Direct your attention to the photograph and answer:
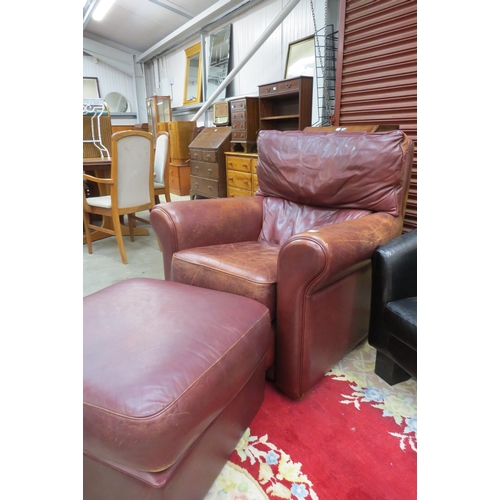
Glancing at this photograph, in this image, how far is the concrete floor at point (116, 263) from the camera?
93.4 inches

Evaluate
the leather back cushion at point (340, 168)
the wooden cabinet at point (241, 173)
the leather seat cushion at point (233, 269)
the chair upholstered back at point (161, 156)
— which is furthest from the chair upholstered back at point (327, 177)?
the wooden cabinet at point (241, 173)

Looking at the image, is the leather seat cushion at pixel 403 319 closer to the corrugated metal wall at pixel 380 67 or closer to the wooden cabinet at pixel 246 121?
the corrugated metal wall at pixel 380 67

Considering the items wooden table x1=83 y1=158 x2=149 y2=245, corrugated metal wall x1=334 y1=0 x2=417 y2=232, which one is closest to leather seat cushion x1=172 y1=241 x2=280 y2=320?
corrugated metal wall x1=334 y1=0 x2=417 y2=232

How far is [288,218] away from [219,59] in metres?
4.38

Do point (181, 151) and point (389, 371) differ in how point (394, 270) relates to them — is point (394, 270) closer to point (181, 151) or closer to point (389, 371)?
point (389, 371)

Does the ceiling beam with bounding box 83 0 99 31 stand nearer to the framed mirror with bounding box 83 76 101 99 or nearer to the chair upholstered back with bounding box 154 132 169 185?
the framed mirror with bounding box 83 76 101 99
